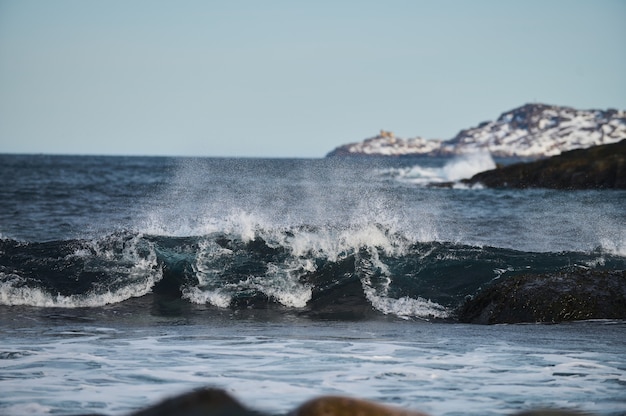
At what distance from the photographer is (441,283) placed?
12.1 m

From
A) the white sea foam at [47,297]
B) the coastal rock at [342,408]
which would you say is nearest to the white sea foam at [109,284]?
the white sea foam at [47,297]

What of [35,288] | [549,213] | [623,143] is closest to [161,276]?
[35,288]

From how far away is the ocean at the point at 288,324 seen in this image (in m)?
6.07

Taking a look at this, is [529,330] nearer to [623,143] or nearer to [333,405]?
[333,405]

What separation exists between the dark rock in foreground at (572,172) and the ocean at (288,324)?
2045 cm

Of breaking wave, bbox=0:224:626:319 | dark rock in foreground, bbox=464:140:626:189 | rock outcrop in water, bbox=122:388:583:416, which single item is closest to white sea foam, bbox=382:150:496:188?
dark rock in foreground, bbox=464:140:626:189

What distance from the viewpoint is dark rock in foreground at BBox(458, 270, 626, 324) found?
30.1ft

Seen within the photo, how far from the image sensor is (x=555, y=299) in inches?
366

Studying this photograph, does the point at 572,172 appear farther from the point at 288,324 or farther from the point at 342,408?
the point at 342,408

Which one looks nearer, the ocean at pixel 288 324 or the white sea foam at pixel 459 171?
the ocean at pixel 288 324

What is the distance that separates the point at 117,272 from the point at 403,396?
24.0ft

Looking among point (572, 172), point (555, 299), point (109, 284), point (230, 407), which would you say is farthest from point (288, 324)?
point (572, 172)

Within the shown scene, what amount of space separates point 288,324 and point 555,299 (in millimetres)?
3091

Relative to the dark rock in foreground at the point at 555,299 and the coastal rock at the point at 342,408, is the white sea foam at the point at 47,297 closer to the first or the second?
the dark rock in foreground at the point at 555,299
